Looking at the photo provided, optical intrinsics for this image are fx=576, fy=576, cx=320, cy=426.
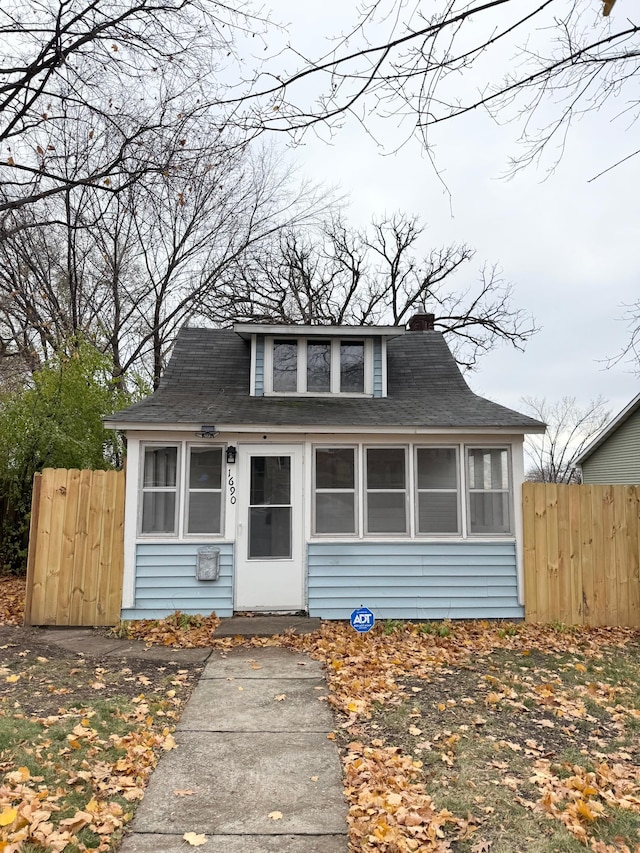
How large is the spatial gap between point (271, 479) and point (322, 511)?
0.87 m

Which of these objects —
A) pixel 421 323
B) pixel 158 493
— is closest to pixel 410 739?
pixel 158 493

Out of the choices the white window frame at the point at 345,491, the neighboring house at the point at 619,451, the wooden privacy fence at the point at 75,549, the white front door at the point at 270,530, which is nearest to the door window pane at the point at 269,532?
the white front door at the point at 270,530

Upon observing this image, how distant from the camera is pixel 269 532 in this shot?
820 cm

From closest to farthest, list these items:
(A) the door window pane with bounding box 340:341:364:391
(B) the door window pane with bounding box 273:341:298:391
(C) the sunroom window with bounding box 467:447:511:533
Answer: (C) the sunroom window with bounding box 467:447:511:533
(B) the door window pane with bounding box 273:341:298:391
(A) the door window pane with bounding box 340:341:364:391

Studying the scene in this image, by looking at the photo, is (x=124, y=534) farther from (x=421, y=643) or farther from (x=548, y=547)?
(x=548, y=547)

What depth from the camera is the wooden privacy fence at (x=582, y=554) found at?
8.13 meters

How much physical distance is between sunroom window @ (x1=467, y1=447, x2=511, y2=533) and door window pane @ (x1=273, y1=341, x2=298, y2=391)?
325 centimetres

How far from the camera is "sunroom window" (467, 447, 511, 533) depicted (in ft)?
27.6

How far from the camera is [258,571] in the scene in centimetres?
811

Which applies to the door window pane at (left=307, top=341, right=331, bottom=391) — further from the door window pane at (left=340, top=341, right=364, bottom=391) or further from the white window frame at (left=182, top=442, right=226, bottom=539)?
the white window frame at (left=182, top=442, right=226, bottom=539)

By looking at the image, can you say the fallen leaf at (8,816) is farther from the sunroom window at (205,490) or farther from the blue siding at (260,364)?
the blue siding at (260,364)

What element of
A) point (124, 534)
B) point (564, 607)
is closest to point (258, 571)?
point (124, 534)

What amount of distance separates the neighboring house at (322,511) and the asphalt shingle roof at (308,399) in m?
0.06

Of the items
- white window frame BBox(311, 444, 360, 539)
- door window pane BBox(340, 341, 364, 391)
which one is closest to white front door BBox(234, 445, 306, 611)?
white window frame BBox(311, 444, 360, 539)
